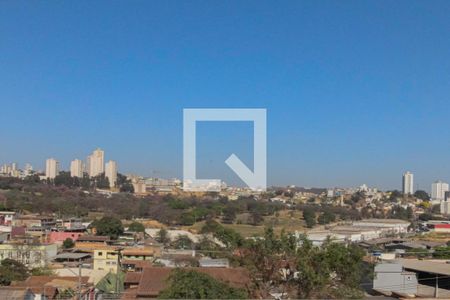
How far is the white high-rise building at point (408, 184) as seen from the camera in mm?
37306

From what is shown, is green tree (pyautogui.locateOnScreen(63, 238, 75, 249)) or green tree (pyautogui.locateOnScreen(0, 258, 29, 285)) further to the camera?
green tree (pyautogui.locateOnScreen(63, 238, 75, 249))

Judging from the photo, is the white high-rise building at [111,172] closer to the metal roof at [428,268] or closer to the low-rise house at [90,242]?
the low-rise house at [90,242]

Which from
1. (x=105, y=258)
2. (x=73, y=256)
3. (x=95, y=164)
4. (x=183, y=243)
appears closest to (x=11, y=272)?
(x=105, y=258)

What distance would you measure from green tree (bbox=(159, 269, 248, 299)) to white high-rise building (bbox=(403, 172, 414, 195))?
36.5 metres

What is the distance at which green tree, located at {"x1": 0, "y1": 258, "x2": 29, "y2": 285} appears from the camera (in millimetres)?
6887

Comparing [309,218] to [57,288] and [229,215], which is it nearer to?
[229,215]

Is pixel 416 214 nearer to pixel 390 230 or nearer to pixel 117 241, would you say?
pixel 390 230

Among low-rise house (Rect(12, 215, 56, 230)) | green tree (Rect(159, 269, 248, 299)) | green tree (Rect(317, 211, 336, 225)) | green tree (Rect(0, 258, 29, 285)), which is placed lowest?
green tree (Rect(317, 211, 336, 225))

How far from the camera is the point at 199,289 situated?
3100 mm

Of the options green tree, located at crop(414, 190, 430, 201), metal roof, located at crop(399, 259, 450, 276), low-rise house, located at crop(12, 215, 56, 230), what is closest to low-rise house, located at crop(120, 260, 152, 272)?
metal roof, located at crop(399, 259, 450, 276)

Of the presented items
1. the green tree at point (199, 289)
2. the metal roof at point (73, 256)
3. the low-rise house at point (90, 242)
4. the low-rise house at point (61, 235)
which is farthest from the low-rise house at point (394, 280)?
the low-rise house at point (61, 235)

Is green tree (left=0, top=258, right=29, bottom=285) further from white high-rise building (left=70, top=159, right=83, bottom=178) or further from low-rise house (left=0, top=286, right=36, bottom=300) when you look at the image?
white high-rise building (left=70, top=159, right=83, bottom=178)

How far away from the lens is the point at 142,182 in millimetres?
29828

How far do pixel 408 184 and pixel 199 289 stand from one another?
37958mm
